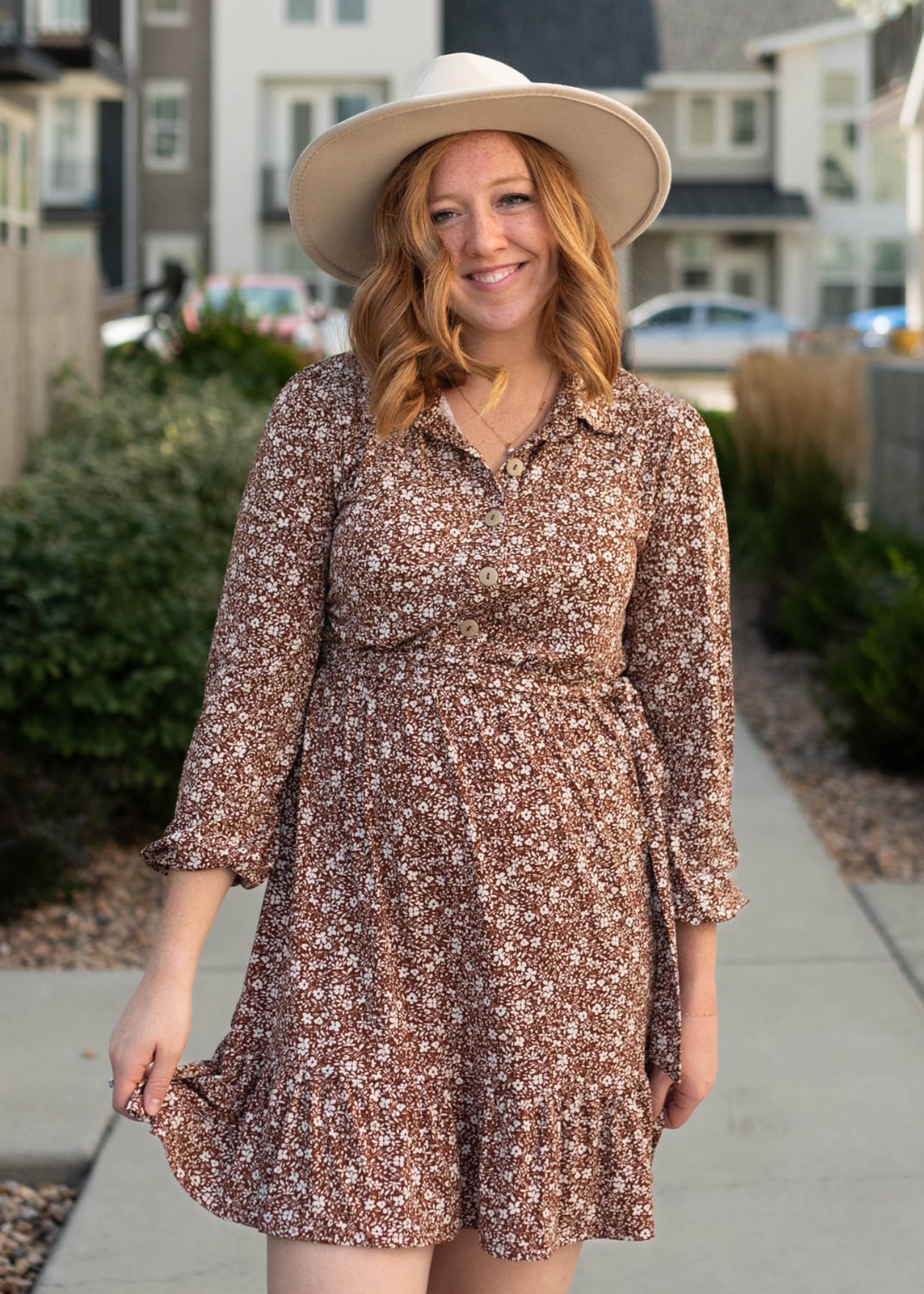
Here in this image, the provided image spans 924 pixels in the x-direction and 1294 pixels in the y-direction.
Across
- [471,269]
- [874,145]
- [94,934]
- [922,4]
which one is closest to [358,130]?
[471,269]

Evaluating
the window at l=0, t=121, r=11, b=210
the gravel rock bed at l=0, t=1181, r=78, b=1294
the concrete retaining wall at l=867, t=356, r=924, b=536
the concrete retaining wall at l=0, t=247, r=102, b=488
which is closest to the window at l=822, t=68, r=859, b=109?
the window at l=0, t=121, r=11, b=210

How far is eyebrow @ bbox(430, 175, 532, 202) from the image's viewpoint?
7.02 ft

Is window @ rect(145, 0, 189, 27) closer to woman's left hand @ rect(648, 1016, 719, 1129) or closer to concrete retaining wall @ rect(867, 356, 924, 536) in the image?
concrete retaining wall @ rect(867, 356, 924, 536)

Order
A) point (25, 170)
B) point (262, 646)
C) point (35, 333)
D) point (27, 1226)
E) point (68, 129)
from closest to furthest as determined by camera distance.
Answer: point (262, 646)
point (27, 1226)
point (35, 333)
point (25, 170)
point (68, 129)

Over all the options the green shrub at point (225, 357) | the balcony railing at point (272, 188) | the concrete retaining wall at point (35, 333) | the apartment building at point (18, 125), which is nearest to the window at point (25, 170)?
the apartment building at point (18, 125)

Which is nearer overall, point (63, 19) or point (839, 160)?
point (63, 19)

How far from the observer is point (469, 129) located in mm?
2129

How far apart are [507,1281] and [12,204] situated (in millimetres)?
17090

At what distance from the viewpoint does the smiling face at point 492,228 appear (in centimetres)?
212

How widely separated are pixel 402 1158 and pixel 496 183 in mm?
1193

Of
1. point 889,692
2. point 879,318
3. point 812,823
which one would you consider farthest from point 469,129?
point 879,318

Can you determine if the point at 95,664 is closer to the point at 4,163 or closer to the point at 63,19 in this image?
the point at 4,163

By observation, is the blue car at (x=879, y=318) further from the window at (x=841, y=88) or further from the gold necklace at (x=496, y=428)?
the gold necklace at (x=496, y=428)

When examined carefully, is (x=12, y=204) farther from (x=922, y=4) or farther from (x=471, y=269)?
(x=471, y=269)
